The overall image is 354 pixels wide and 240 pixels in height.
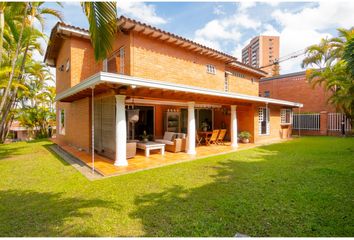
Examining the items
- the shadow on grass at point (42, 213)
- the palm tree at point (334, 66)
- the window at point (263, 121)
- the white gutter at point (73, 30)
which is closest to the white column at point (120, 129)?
the shadow on grass at point (42, 213)

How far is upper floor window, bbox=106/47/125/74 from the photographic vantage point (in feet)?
36.3

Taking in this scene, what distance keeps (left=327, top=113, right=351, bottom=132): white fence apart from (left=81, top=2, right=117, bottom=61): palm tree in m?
24.0

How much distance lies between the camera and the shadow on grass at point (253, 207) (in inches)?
145

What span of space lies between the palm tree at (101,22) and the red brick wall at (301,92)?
2492 cm

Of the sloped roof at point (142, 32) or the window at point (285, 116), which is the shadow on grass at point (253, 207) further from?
the window at point (285, 116)

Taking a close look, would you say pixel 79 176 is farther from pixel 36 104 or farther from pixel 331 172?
pixel 36 104

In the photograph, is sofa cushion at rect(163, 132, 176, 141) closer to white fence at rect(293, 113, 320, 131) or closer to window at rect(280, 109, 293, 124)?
window at rect(280, 109, 293, 124)

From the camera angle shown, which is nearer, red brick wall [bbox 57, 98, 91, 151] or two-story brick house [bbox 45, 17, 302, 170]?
two-story brick house [bbox 45, 17, 302, 170]

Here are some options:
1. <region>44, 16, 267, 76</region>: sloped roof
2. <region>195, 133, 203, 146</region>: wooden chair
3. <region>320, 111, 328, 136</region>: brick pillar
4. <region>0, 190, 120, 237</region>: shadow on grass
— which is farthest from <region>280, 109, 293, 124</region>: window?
<region>0, 190, 120, 237</region>: shadow on grass

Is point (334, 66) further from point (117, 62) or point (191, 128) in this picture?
point (117, 62)

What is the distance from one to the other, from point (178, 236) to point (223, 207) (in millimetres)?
1446

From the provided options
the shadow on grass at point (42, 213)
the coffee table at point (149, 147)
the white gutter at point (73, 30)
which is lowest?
the shadow on grass at point (42, 213)

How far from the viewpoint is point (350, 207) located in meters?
4.45

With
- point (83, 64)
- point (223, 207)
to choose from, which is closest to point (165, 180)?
point (223, 207)
